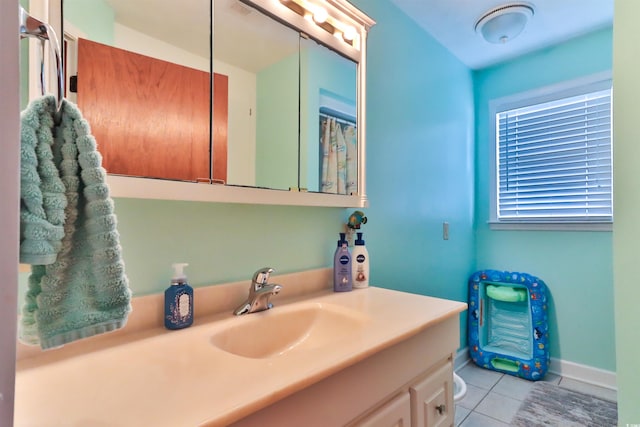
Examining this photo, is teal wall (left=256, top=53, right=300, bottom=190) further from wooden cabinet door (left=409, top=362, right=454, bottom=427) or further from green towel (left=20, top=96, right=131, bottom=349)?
wooden cabinet door (left=409, top=362, right=454, bottom=427)

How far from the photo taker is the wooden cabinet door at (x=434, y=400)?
0.87m

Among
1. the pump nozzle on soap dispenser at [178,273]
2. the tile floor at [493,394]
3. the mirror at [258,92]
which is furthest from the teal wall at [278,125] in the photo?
the tile floor at [493,394]

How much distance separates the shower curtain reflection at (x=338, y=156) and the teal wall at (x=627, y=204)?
0.90 m

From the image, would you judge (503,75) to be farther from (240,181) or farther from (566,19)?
(240,181)

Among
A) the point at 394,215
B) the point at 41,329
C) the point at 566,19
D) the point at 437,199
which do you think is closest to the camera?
the point at 41,329

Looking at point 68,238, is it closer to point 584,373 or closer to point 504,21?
point 504,21

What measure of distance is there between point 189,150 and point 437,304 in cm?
92

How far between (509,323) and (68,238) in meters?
2.71

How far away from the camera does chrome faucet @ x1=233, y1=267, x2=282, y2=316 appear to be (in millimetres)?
950

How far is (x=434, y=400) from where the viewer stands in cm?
95

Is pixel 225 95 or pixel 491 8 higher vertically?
pixel 491 8

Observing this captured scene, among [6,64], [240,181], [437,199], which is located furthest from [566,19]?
[6,64]

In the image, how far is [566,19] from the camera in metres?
1.89

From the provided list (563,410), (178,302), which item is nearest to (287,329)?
(178,302)
